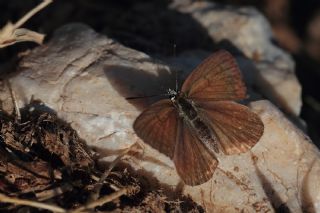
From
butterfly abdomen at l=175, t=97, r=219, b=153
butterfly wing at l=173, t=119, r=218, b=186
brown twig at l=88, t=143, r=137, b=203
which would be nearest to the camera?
brown twig at l=88, t=143, r=137, b=203

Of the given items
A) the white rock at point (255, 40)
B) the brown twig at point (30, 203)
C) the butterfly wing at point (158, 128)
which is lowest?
the white rock at point (255, 40)

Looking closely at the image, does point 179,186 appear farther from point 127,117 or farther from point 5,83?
point 5,83

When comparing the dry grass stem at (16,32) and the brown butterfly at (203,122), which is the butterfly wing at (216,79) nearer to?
the brown butterfly at (203,122)

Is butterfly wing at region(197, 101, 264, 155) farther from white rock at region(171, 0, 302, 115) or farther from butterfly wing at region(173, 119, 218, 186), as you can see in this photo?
white rock at region(171, 0, 302, 115)

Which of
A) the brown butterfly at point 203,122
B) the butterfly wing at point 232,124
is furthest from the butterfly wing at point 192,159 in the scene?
the butterfly wing at point 232,124

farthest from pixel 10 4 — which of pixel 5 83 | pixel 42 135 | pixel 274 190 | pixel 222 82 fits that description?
pixel 274 190

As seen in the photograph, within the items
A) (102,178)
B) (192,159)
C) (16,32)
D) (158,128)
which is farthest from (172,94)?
(16,32)

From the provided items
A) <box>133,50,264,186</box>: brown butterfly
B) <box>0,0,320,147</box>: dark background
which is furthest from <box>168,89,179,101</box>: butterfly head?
<box>0,0,320,147</box>: dark background
